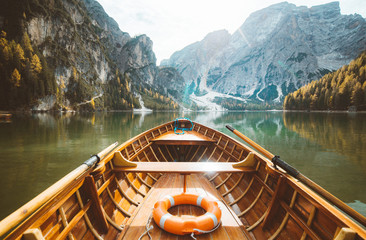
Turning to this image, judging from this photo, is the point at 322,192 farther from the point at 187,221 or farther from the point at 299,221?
the point at 187,221

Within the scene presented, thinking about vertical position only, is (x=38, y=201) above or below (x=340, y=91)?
below

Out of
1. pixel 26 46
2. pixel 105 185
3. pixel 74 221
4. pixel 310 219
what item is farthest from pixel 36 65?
pixel 310 219

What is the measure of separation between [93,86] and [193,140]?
123253 millimetres

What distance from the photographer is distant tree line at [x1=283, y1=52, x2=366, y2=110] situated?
61.4 metres

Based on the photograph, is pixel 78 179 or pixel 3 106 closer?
pixel 78 179

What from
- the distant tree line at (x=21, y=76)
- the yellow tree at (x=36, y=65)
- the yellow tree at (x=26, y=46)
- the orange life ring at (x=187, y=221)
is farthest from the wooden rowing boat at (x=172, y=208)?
the yellow tree at (x=26, y=46)

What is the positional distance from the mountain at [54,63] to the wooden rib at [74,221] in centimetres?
7541

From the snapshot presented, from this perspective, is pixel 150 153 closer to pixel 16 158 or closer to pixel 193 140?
pixel 193 140

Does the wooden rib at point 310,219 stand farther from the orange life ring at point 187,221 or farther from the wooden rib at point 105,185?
the wooden rib at point 105,185

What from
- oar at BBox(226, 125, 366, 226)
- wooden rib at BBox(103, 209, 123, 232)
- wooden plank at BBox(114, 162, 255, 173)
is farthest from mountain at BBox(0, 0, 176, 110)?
oar at BBox(226, 125, 366, 226)

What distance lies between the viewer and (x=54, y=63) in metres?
84.5

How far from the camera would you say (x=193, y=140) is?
26.8 ft

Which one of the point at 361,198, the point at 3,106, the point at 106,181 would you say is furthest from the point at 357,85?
the point at 3,106

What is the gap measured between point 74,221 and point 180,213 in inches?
90.3
